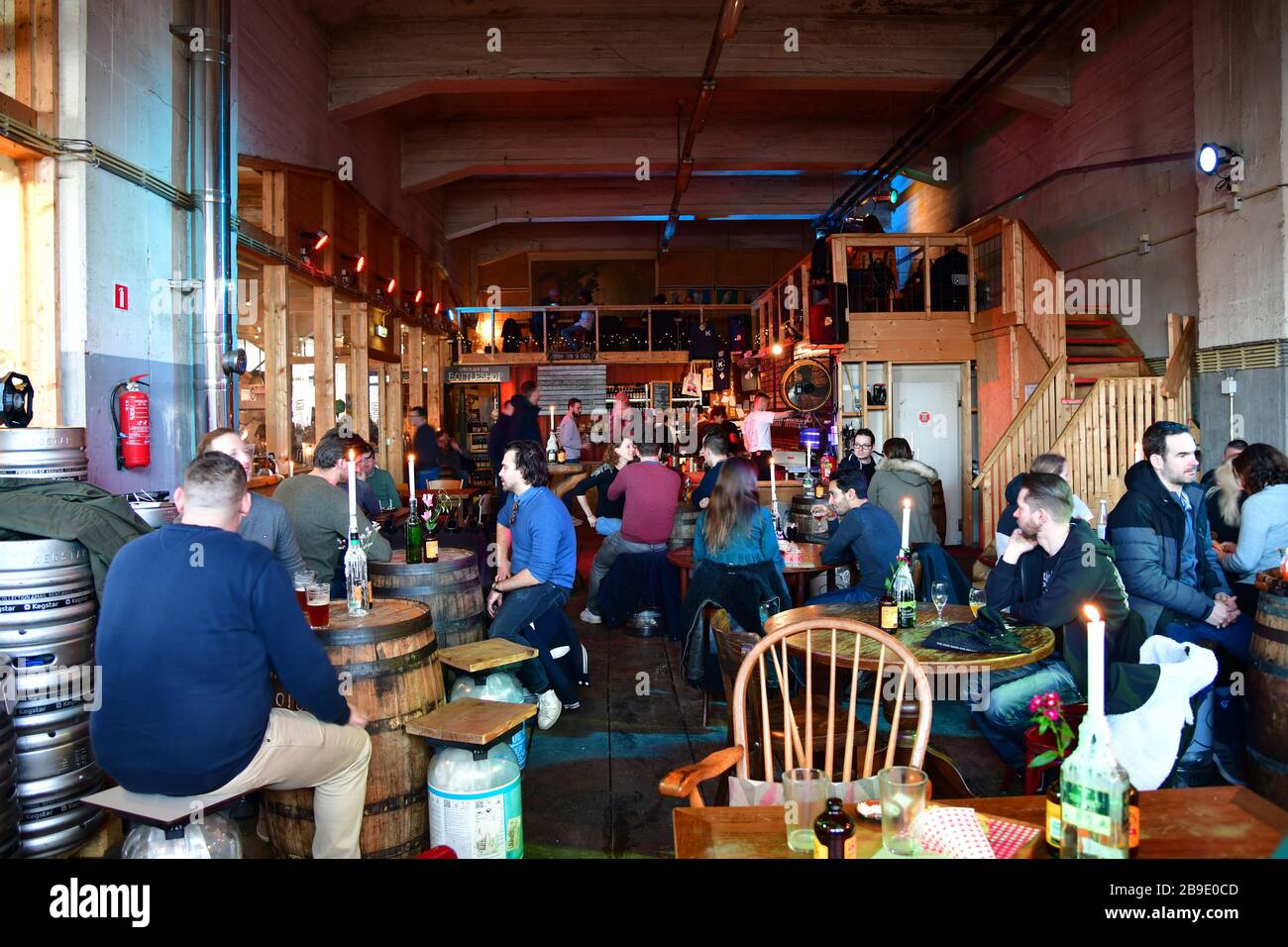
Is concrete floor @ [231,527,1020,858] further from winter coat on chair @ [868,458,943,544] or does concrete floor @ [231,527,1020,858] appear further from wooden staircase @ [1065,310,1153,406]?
wooden staircase @ [1065,310,1153,406]

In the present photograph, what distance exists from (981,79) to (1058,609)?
24.9ft

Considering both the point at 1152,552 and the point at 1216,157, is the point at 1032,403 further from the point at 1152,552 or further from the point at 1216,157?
the point at 1152,552

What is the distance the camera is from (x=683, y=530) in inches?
253

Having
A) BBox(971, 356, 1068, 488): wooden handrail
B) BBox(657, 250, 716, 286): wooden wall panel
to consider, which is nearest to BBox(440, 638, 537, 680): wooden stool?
BBox(971, 356, 1068, 488): wooden handrail

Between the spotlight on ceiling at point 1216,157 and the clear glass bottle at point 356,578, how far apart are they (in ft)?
24.6

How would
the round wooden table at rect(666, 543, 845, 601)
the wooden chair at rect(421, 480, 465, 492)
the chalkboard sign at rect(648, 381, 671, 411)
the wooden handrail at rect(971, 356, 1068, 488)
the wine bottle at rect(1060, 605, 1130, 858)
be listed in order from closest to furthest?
the wine bottle at rect(1060, 605, 1130, 858), the round wooden table at rect(666, 543, 845, 601), the wooden chair at rect(421, 480, 465, 492), the wooden handrail at rect(971, 356, 1068, 488), the chalkboard sign at rect(648, 381, 671, 411)

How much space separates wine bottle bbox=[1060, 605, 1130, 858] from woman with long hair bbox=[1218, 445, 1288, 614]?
11.2ft

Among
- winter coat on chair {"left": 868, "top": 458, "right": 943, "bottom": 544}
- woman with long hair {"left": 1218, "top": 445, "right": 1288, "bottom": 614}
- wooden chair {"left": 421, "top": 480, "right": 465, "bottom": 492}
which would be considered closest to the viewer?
woman with long hair {"left": 1218, "top": 445, "right": 1288, "bottom": 614}

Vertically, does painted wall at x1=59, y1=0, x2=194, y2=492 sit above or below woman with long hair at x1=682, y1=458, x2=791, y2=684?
above

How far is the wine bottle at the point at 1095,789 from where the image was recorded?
4.78 feet

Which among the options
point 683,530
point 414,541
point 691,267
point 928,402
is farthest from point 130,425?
point 691,267

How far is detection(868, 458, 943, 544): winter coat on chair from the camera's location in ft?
20.4
